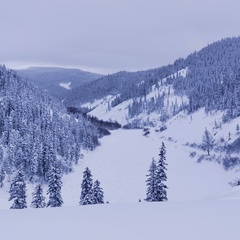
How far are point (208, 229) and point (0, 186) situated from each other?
2014 inches

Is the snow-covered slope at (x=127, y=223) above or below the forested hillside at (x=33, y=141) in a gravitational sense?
below

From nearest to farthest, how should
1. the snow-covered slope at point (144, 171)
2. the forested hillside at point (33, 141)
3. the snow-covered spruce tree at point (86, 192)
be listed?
the snow-covered spruce tree at point (86, 192) < the snow-covered slope at point (144, 171) < the forested hillside at point (33, 141)

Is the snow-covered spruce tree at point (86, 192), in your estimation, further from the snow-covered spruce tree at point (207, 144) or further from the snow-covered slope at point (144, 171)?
the snow-covered spruce tree at point (207, 144)

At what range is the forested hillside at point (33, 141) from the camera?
63047 mm

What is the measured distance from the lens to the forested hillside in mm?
63047

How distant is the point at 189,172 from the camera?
2547 inches

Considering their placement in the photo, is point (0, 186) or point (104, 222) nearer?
point (104, 222)

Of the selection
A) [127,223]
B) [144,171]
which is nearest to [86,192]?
[127,223]

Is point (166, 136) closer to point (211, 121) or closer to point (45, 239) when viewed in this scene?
point (211, 121)

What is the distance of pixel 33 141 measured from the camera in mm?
73938

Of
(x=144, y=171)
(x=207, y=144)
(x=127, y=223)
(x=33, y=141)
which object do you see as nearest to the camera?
(x=127, y=223)

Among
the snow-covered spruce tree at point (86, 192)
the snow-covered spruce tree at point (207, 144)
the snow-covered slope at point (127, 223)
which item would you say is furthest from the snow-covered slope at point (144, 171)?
the snow-covered slope at point (127, 223)

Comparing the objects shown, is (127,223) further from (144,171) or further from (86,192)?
(144,171)

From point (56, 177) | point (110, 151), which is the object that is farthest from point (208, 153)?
point (56, 177)
